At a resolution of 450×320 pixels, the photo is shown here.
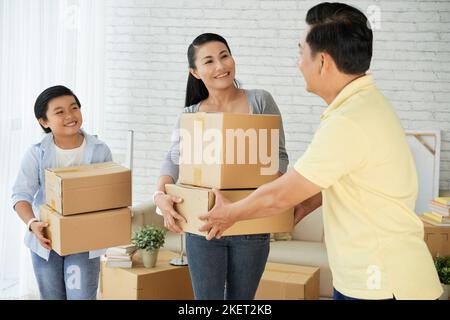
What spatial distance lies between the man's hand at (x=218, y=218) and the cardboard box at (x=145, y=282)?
172 cm

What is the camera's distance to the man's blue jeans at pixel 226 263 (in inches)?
79.9

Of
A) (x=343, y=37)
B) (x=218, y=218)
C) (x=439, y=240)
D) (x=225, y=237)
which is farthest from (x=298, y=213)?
(x=439, y=240)

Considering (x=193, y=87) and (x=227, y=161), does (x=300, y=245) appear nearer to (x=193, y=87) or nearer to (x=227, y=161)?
(x=193, y=87)

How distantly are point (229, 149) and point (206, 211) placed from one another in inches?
8.0

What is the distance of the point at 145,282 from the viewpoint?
11.4ft

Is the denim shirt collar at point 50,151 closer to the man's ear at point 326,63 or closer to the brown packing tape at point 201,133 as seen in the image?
the brown packing tape at point 201,133


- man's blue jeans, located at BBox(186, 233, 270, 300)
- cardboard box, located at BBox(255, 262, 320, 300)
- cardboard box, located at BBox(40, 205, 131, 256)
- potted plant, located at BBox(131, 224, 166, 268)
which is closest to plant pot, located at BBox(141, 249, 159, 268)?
potted plant, located at BBox(131, 224, 166, 268)

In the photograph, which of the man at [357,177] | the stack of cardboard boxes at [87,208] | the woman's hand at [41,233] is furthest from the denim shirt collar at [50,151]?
the man at [357,177]

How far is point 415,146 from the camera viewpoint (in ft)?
14.0

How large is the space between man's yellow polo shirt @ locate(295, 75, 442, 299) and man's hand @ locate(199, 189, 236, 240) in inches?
15.0

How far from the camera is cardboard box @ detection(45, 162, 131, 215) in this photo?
2057 millimetres

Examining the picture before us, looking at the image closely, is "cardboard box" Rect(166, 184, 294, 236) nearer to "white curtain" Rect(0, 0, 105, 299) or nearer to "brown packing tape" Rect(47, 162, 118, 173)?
"brown packing tape" Rect(47, 162, 118, 173)

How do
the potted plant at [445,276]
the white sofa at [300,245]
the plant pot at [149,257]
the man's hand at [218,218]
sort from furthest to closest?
the white sofa at [300,245] < the plant pot at [149,257] < the potted plant at [445,276] < the man's hand at [218,218]

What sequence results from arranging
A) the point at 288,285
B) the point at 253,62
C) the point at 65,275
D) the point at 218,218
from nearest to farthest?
the point at 218,218, the point at 65,275, the point at 288,285, the point at 253,62
